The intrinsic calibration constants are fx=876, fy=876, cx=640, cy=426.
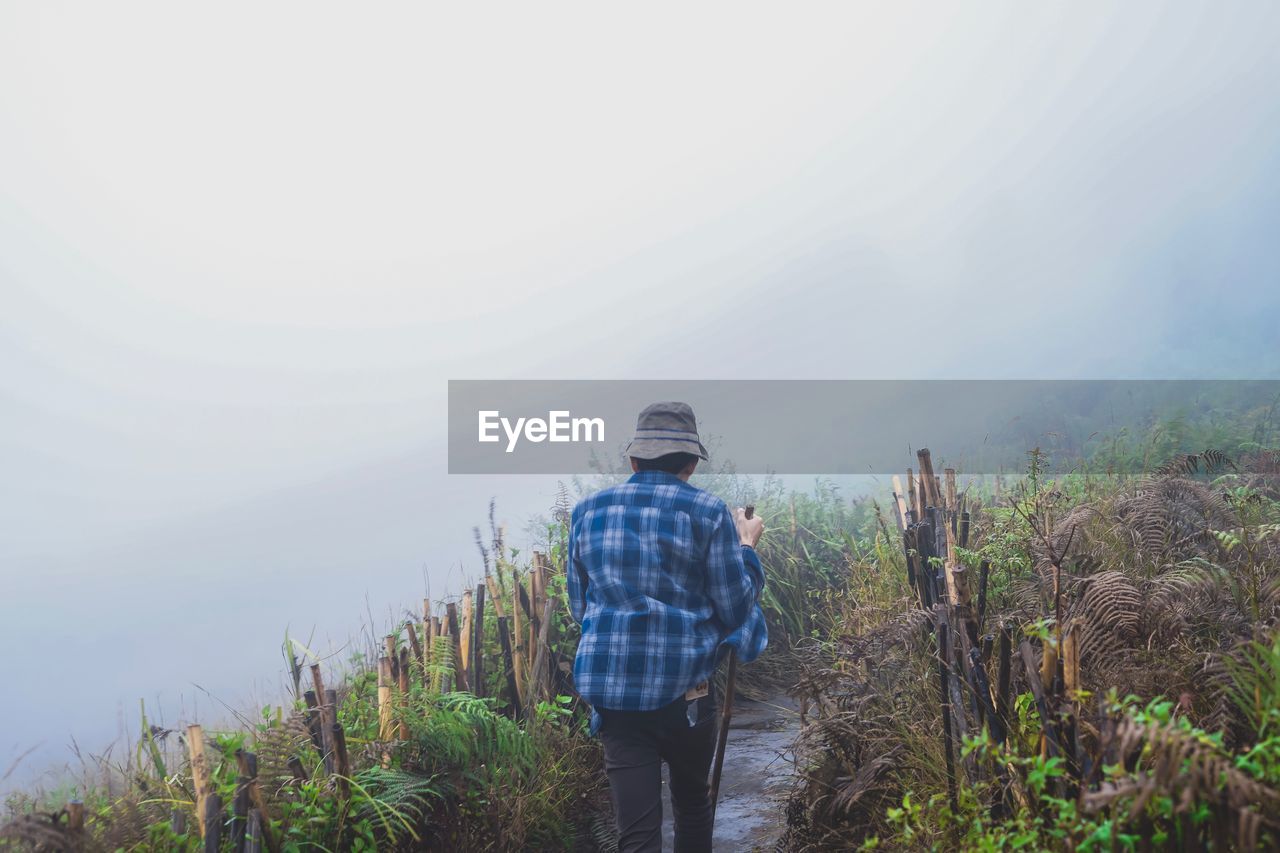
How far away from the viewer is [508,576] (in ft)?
21.5

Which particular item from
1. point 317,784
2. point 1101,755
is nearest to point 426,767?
point 317,784

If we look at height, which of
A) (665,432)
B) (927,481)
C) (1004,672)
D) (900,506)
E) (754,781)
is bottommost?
(754,781)

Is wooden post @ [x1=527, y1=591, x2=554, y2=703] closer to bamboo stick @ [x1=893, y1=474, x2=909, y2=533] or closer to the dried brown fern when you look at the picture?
bamboo stick @ [x1=893, y1=474, x2=909, y2=533]

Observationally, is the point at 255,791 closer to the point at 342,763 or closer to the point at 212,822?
the point at 212,822

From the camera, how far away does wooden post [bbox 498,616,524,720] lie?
485 centimetres

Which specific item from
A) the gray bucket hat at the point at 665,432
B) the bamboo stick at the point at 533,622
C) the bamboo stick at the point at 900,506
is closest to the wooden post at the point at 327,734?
the gray bucket hat at the point at 665,432

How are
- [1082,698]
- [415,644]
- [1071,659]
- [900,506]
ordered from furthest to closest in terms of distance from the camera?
[900,506], [415,644], [1071,659], [1082,698]

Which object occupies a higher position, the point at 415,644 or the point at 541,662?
the point at 415,644

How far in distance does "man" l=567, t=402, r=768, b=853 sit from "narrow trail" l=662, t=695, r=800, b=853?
118 cm

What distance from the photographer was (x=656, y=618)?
3076mm

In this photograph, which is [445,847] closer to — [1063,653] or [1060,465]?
[1063,653]

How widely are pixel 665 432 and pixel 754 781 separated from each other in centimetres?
304

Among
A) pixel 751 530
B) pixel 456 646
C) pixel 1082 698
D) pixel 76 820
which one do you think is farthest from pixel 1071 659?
pixel 456 646

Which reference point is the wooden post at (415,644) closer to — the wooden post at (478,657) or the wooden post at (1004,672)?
the wooden post at (478,657)
